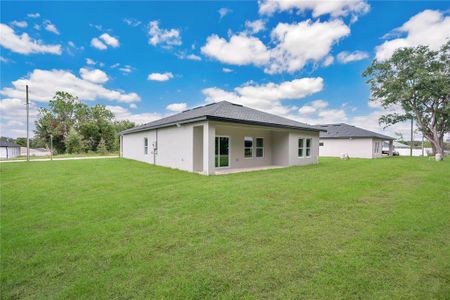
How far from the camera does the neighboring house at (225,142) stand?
10.2m

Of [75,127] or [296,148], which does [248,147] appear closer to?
[296,148]

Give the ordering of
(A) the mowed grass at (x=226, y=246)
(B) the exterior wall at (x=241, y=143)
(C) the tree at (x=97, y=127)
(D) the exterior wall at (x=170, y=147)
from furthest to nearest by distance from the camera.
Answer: (C) the tree at (x=97, y=127) < (B) the exterior wall at (x=241, y=143) < (D) the exterior wall at (x=170, y=147) < (A) the mowed grass at (x=226, y=246)

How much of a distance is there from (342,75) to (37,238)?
2032cm

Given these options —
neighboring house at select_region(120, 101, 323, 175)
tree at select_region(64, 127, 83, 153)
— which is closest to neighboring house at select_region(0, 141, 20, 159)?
tree at select_region(64, 127, 83, 153)

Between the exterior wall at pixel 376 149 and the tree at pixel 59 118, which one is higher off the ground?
the tree at pixel 59 118

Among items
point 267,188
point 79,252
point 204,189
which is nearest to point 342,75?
point 267,188

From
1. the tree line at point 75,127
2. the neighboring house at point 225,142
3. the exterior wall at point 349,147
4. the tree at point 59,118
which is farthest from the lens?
the tree at point 59,118

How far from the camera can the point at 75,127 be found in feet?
117

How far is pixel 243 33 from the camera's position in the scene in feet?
45.0

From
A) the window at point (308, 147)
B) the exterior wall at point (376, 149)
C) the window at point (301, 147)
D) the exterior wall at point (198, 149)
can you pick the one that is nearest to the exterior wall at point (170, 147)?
the exterior wall at point (198, 149)

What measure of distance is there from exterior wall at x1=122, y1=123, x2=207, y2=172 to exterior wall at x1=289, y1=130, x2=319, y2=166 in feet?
22.0

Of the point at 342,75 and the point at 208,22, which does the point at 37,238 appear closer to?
the point at 208,22

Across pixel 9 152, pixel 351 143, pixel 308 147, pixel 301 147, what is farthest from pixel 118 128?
pixel 351 143

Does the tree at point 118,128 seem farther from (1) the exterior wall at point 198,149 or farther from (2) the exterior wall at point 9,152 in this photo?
(1) the exterior wall at point 198,149
